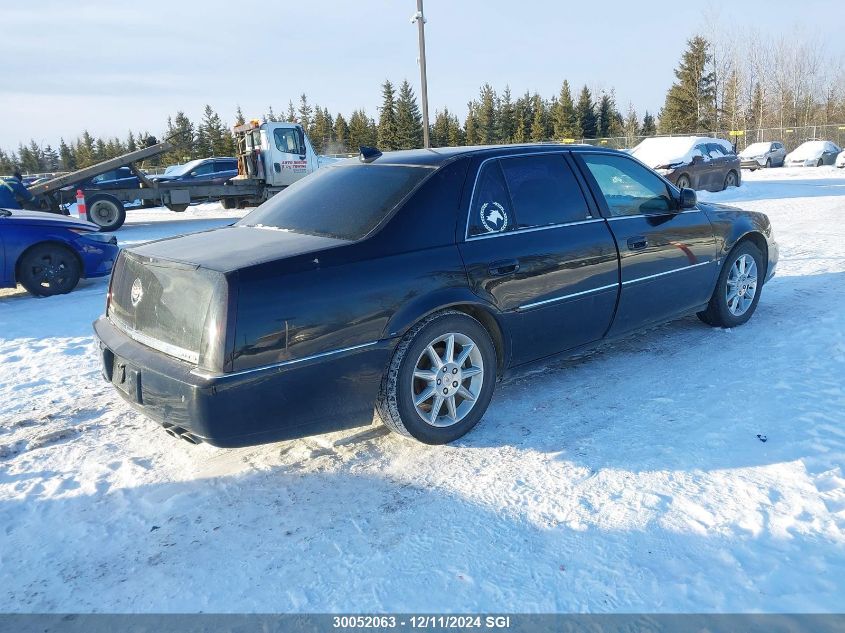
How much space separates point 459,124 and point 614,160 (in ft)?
179

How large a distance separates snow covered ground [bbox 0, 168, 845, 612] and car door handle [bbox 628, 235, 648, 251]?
0.87m

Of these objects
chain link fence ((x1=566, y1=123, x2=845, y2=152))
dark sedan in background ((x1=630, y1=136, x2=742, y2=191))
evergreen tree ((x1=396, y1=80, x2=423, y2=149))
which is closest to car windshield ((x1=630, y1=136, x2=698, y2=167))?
dark sedan in background ((x1=630, y1=136, x2=742, y2=191))

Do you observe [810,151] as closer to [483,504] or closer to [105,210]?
[105,210]

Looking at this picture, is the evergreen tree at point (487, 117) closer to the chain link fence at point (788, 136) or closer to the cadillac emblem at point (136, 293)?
the chain link fence at point (788, 136)

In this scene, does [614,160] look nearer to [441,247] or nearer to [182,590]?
[441,247]

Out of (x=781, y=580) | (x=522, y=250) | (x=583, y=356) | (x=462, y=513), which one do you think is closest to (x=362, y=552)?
(x=462, y=513)

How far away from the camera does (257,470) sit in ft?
10.9

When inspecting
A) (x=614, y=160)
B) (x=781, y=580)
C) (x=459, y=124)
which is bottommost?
(x=781, y=580)

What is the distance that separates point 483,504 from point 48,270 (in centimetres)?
679

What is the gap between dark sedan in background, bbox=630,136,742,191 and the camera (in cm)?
1727

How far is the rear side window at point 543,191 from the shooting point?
3.89 meters

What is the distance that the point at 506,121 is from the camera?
5462cm

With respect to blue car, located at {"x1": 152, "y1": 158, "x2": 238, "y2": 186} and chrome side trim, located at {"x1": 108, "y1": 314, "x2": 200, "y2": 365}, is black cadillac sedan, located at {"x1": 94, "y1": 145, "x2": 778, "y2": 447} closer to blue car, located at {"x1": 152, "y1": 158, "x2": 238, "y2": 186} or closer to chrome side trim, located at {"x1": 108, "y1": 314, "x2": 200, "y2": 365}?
chrome side trim, located at {"x1": 108, "y1": 314, "x2": 200, "y2": 365}

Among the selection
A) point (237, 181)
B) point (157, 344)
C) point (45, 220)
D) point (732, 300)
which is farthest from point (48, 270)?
point (237, 181)
